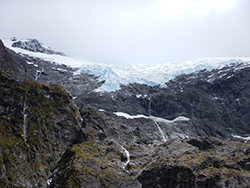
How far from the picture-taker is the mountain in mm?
48472

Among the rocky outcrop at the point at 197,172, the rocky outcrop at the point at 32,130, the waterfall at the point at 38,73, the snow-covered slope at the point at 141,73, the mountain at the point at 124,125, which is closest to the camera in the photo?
the rocky outcrop at the point at 197,172

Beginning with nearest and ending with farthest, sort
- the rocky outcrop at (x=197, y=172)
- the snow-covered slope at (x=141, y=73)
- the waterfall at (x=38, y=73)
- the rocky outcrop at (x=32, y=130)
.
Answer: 1. the rocky outcrop at (x=197, y=172)
2. the rocky outcrop at (x=32, y=130)
3. the waterfall at (x=38, y=73)
4. the snow-covered slope at (x=141, y=73)

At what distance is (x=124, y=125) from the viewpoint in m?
110

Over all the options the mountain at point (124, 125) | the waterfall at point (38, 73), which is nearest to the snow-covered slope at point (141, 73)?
the mountain at point (124, 125)

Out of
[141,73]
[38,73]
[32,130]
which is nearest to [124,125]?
[32,130]

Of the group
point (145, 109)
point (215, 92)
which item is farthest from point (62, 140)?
point (215, 92)

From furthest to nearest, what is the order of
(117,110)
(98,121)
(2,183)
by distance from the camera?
1. (117,110)
2. (98,121)
3. (2,183)

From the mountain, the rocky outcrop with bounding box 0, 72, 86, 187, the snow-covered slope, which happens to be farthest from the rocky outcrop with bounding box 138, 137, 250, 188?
the snow-covered slope

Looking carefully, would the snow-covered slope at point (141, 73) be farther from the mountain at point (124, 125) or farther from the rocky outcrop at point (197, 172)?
the rocky outcrop at point (197, 172)

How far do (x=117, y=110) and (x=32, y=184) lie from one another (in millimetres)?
89154

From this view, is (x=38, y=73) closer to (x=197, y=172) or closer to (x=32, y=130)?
(x=32, y=130)

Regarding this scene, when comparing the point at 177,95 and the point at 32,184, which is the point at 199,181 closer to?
the point at 32,184

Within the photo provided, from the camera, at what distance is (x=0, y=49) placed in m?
127

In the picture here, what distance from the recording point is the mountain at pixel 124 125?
48.5 meters
